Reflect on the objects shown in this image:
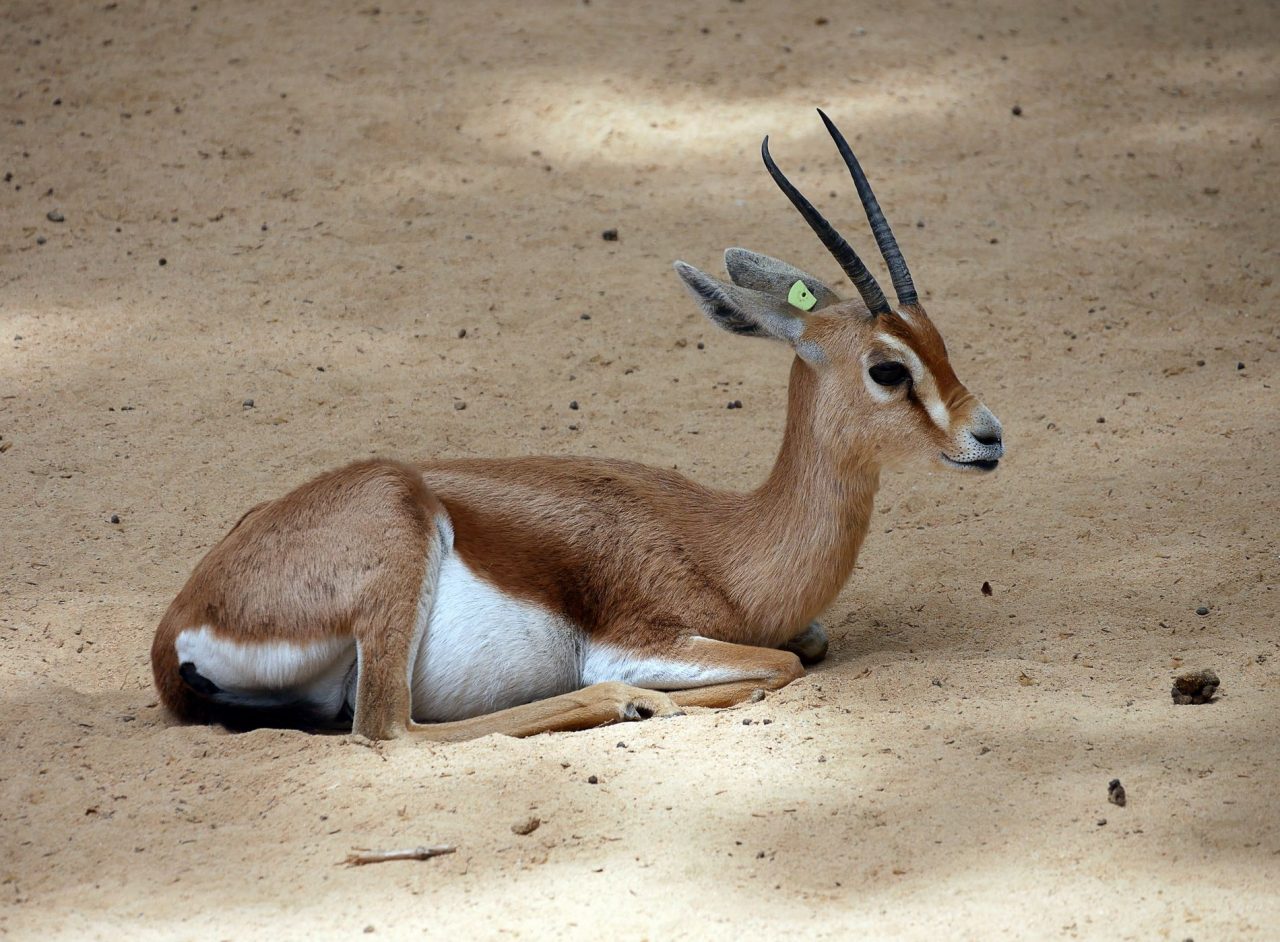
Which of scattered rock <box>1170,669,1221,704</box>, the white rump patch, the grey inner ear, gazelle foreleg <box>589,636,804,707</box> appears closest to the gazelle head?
the grey inner ear

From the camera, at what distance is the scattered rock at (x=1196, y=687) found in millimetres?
4457

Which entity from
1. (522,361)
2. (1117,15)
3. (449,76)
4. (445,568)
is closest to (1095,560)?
(445,568)

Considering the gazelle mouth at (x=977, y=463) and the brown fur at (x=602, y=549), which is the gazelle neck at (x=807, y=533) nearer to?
the brown fur at (x=602, y=549)

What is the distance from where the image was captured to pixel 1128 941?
3.27m

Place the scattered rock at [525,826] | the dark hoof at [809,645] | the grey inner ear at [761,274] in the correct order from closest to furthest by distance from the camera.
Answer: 1. the scattered rock at [525,826]
2. the dark hoof at [809,645]
3. the grey inner ear at [761,274]

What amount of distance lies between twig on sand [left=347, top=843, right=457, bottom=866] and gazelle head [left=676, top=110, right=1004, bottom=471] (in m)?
2.17

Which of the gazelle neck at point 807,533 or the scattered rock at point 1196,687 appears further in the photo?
the gazelle neck at point 807,533

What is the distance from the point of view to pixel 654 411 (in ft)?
24.1

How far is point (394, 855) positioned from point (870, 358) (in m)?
2.41

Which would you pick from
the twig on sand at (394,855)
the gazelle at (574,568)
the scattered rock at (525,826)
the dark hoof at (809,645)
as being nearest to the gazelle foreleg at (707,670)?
the gazelle at (574,568)

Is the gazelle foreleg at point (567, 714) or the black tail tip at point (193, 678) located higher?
the black tail tip at point (193, 678)

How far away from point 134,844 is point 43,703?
42.1 inches

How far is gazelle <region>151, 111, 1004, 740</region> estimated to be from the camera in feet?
15.7

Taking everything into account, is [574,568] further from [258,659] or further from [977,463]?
[977,463]
